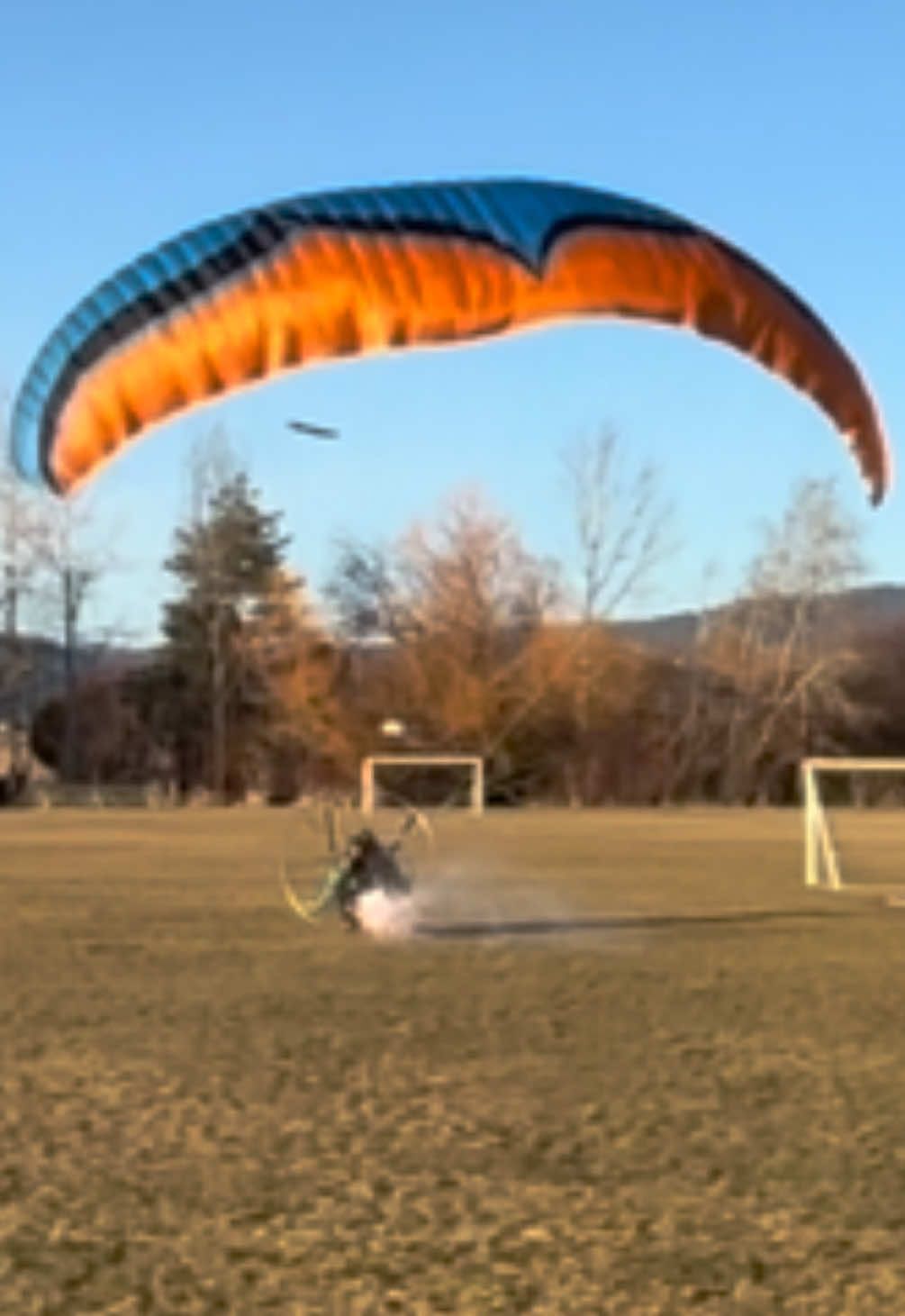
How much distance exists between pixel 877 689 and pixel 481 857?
42725 millimetres

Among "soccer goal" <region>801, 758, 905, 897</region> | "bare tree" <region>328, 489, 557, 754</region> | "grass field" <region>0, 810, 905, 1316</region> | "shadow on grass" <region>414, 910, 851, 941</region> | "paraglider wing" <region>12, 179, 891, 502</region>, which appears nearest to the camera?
"grass field" <region>0, 810, 905, 1316</region>

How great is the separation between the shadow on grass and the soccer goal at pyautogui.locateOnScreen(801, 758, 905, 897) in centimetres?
254

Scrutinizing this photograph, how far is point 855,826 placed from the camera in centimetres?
3844

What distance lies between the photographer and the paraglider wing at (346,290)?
10.8 meters

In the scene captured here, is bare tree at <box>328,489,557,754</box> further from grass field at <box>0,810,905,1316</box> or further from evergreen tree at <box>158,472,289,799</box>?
grass field at <box>0,810,905,1316</box>

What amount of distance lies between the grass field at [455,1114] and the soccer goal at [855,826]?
4.22 m

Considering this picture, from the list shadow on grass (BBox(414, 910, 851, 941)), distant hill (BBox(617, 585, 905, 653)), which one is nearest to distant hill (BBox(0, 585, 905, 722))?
distant hill (BBox(617, 585, 905, 653))

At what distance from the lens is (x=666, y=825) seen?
126ft

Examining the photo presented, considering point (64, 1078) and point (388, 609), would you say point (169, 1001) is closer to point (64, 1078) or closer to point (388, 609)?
point (64, 1078)

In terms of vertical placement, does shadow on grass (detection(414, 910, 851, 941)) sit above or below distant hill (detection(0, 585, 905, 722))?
below

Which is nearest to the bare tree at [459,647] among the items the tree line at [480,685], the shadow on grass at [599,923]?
the tree line at [480,685]

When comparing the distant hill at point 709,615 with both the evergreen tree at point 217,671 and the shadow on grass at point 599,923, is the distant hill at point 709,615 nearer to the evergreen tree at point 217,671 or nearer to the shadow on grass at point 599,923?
the evergreen tree at point 217,671

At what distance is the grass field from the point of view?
5.42 m

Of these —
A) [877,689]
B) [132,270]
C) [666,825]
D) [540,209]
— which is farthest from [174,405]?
[877,689]
